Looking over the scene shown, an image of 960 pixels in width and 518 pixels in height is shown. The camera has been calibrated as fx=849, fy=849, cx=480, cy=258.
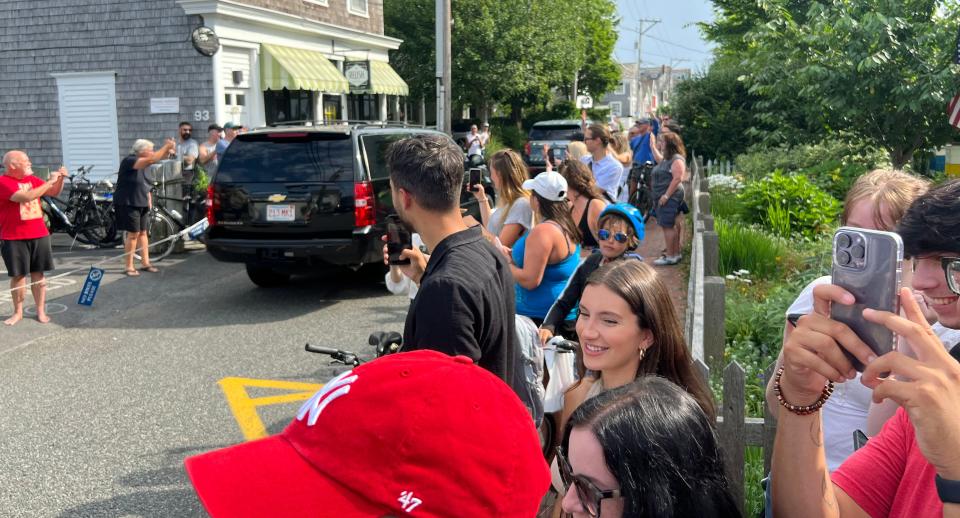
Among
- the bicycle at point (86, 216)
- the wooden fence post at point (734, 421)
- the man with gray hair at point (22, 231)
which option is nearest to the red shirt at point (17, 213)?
the man with gray hair at point (22, 231)

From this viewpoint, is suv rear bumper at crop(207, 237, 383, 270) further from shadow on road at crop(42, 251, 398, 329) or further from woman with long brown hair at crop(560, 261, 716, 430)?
woman with long brown hair at crop(560, 261, 716, 430)

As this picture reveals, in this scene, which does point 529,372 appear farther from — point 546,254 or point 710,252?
point 710,252

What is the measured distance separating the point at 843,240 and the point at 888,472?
668 mm

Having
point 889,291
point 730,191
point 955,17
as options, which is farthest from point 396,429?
point 730,191

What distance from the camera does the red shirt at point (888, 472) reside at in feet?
5.72

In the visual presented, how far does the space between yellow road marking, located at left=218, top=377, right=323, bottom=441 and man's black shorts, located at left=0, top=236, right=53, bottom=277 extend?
312 cm

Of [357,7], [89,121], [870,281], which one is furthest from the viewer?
[357,7]

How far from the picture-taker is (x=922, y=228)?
5.56ft

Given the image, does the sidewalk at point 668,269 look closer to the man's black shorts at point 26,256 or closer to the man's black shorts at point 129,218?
the man's black shorts at point 26,256

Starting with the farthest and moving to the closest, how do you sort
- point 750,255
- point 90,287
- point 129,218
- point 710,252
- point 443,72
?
point 443,72, point 129,218, point 90,287, point 750,255, point 710,252

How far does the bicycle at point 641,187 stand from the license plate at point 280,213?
272 inches

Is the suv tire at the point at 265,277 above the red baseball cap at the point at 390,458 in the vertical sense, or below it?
below

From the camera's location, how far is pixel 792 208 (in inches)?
388

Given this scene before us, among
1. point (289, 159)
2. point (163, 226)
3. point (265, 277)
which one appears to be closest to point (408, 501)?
point (289, 159)
